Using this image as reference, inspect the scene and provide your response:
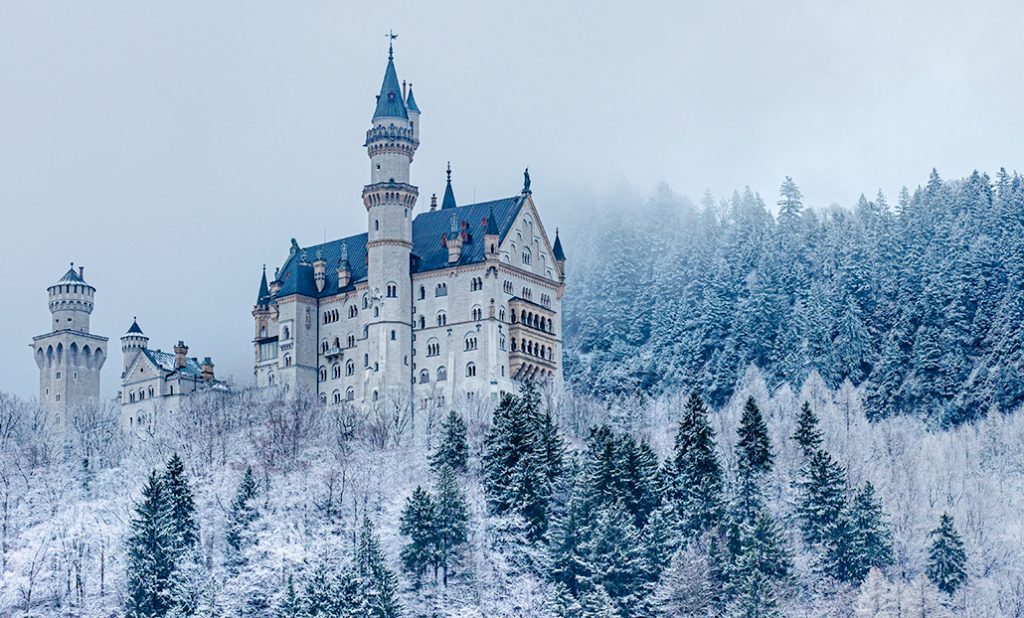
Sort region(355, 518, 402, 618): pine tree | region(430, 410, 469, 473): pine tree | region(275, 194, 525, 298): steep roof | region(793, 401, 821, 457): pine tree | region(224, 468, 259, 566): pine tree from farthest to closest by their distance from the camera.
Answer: region(275, 194, 525, 298): steep roof
region(793, 401, 821, 457): pine tree
region(430, 410, 469, 473): pine tree
region(224, 468, 259, 566): pine tree
region(355, 518, 402, 618): pine tree

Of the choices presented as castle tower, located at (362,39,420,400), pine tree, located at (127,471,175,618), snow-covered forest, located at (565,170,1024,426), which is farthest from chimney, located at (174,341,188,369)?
pine tree, located at (127,471,175,618)

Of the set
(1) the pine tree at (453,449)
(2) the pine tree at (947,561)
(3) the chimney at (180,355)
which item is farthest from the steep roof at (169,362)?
(2) the pine tree at (947,561)

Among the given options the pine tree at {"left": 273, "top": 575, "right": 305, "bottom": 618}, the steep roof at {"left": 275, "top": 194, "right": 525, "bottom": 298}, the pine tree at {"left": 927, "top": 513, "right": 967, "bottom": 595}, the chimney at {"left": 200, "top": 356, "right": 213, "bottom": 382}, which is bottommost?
the pine tree at {"left": 273, "top": 575, "right": 305, "bottom": 618}

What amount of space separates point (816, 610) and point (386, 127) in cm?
4775

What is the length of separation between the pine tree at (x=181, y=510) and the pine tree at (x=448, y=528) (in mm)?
11994

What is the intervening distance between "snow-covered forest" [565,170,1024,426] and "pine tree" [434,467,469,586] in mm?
52733

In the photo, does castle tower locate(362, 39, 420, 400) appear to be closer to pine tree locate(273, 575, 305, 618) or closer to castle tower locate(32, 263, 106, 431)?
castle tower locate(32, 263, 106, 431)

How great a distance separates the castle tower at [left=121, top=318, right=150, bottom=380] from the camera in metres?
144

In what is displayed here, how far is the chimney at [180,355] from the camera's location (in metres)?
143

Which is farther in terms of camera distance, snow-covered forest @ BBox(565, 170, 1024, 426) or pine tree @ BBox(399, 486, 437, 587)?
snow-covered forest @ BBox(565, 170, 1024, 426)

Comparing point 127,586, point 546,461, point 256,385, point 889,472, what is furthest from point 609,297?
point 127,586

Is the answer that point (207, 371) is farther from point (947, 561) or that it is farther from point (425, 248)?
point (947, 561)

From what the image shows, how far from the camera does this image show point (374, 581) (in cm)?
9538

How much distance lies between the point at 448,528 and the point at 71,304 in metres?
58.4
